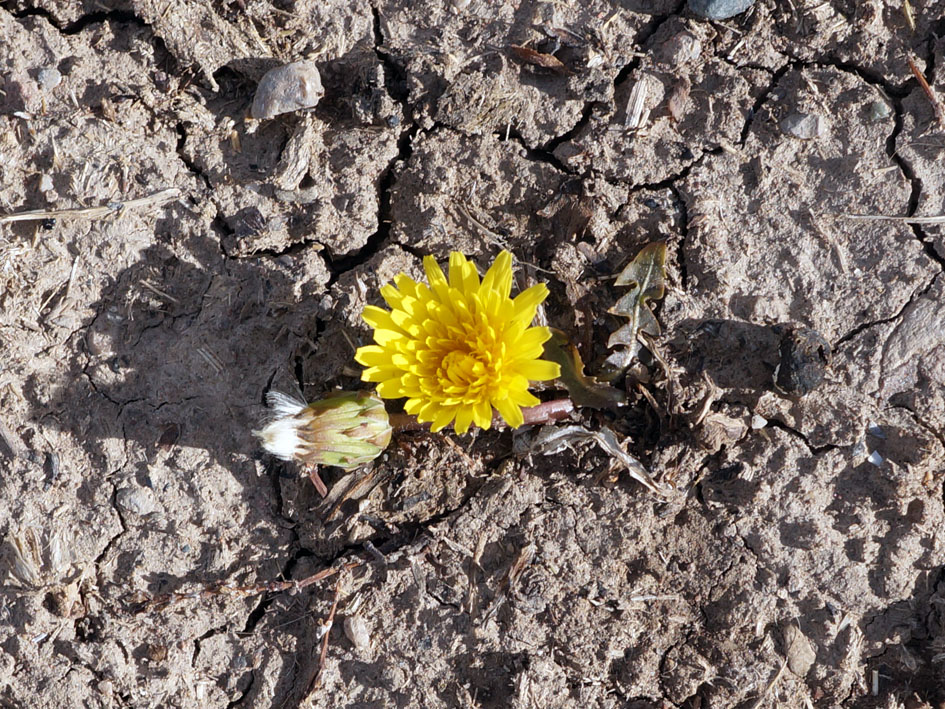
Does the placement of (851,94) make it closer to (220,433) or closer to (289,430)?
(289,430)

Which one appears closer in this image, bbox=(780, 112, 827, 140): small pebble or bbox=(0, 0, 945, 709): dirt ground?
bbox=(0, 0, 945, 709): dirt ground

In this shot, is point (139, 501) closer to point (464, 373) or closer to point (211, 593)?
point (211, 593)

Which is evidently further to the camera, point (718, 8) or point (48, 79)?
point (48, 79)

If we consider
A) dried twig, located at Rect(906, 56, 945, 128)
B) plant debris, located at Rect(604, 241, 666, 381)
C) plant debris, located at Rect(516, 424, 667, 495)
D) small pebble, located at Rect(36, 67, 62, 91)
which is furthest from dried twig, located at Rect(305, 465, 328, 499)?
dried twig, located at Rect(906, 56, 945, 128)

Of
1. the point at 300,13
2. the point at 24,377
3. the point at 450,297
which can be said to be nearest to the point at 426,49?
the point at 300,13

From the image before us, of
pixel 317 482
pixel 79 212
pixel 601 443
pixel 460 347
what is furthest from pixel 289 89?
pixel 601 443

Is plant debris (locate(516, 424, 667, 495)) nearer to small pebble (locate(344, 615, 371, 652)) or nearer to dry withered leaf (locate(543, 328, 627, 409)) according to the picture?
dry withered leaf (locate(543, 328, 627, 409))

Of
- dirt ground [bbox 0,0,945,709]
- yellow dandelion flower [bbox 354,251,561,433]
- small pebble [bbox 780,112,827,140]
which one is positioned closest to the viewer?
yellow dandelion flower [bbox 354,251,561,433]

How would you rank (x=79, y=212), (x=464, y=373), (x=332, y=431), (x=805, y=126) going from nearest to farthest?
(x=464, y=373) < (x=332, y=431) < (x=805, y=126) < (x=79, y=212)
